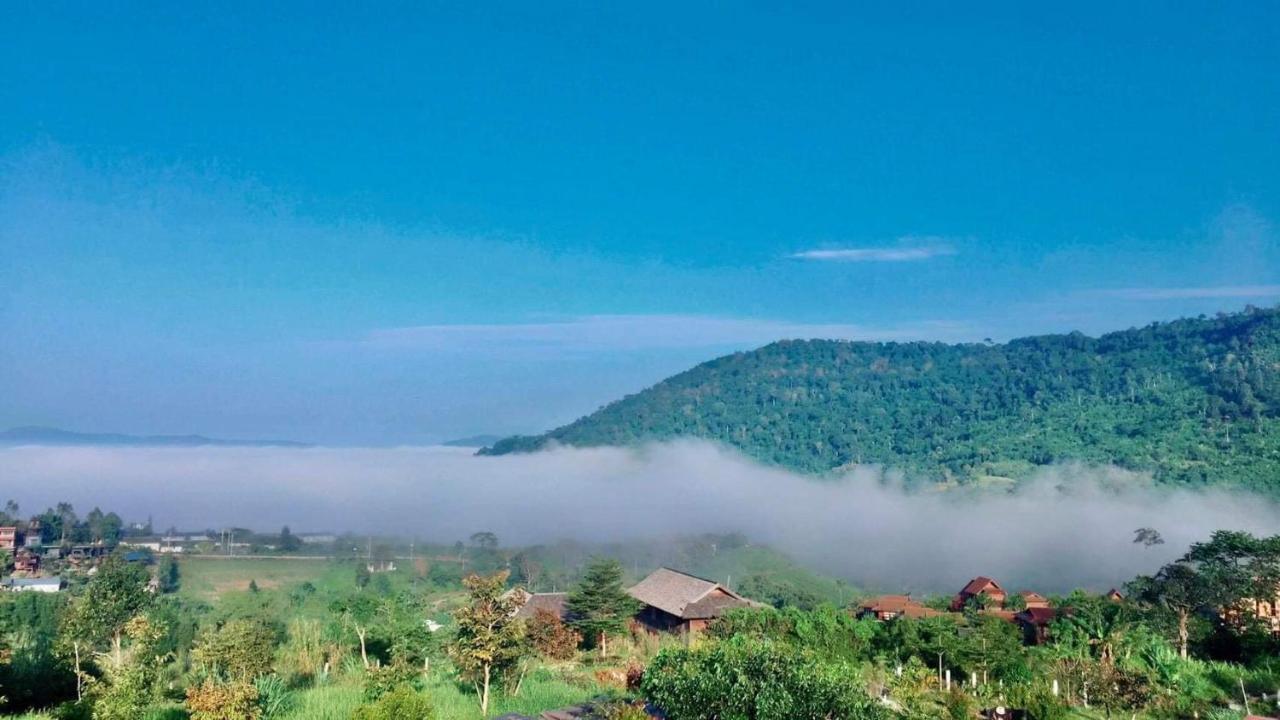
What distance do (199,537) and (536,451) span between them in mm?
78056

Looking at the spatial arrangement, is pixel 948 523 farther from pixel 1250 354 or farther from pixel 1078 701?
pixel 1078 701

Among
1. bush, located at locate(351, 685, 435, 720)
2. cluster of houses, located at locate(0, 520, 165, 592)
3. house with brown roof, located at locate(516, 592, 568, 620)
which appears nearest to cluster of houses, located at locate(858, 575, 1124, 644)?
house with brown roof, located at locate(516, 592, 568, 620)

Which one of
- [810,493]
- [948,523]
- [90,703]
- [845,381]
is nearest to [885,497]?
[810,493]

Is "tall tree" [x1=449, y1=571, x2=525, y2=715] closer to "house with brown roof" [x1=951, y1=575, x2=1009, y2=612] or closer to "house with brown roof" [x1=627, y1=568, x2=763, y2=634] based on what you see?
"house with brown roof" [x1=627, y1=568, x2=763, y2=634]

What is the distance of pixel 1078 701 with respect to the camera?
20.9 meters

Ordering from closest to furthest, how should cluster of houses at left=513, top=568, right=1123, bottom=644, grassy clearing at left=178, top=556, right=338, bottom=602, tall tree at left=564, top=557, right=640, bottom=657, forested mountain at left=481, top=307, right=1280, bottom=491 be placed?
tall tree at left=564, top=557, right=640, bottom=657
cluster of houses at left=513, top=568, right=1123, bottom=644
grassy clearing at left=178, top=556, right=338, bottom=602
forested mountain at left=481, top=307, right=1280, bottom=491

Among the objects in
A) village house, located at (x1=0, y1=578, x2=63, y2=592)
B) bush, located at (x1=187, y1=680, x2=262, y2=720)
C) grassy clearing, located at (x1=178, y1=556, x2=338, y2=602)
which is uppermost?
bush, located at (x1=187, y1=680, x2=262, y2=720)

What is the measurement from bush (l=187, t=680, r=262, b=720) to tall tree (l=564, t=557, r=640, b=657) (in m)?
15.1

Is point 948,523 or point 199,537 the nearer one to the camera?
point 199,537

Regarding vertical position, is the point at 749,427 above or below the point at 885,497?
above

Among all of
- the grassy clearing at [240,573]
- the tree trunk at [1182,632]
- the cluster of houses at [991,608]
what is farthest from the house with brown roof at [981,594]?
the grassy clearing at [240,573]

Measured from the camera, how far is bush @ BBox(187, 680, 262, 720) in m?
14.0

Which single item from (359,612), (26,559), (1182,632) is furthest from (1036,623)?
(26,559)

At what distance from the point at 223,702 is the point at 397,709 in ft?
10.1
